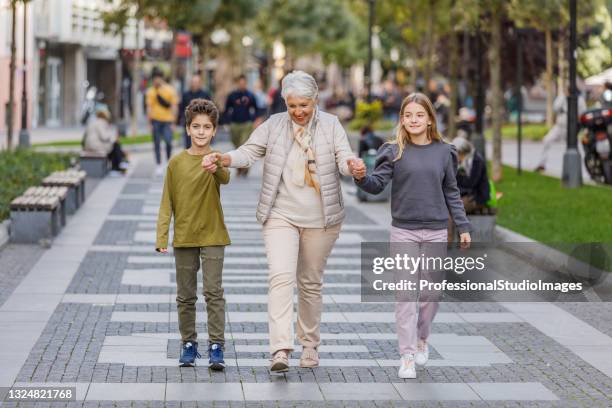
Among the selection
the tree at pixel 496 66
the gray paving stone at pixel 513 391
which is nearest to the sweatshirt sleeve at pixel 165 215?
the gray paving stone at pixel 513 391

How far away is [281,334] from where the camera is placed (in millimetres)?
Result: 8945

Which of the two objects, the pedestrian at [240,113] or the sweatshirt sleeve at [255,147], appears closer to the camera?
the sweatshirt sleeve at [255,147]

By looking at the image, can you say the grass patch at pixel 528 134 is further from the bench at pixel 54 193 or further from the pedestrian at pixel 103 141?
the bench at pixel 54 193

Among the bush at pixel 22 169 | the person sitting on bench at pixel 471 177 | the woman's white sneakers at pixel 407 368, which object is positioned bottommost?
the woman's white sneakers at pixel 407 368

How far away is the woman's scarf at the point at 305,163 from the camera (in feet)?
29.4

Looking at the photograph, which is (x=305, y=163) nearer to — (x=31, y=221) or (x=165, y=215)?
(x=165, y=215)

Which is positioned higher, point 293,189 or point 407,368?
point 293,189

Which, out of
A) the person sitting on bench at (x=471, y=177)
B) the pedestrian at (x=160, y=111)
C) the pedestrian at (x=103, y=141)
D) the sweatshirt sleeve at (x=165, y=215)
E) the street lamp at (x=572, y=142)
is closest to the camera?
the sweatshirt sleeve at (x=165, y=215)

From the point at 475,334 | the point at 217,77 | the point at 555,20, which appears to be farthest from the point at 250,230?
the point at 217,77

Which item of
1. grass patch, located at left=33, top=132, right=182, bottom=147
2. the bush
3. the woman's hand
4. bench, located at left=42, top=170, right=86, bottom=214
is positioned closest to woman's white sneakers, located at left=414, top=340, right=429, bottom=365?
the woman's hand

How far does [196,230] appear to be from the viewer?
9.14 metres

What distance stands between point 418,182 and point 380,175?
214 mm

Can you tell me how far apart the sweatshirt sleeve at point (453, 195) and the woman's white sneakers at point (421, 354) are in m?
0.73

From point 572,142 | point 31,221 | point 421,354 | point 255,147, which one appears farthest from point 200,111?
point 572,142
